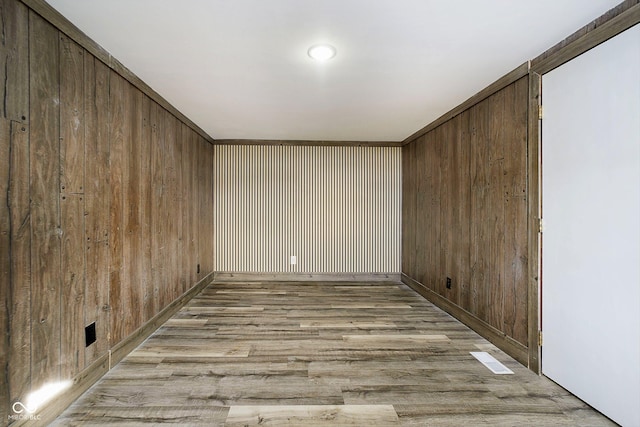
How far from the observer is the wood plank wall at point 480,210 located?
2.37 m

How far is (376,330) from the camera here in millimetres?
2939

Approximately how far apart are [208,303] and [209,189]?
6.02 feet

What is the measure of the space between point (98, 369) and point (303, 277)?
3.14 meters

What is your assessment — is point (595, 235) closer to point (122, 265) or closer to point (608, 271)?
point (608, 271)

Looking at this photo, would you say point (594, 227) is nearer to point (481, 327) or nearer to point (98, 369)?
point (481, 327)

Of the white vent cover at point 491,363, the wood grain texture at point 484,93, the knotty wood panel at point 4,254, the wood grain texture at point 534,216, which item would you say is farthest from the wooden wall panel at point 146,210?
the wood grain texture at point 534,216

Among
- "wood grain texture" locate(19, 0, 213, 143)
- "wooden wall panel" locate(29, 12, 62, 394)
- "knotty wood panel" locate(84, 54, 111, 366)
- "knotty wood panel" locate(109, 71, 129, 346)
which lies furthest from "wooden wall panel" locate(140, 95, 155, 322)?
"wooden wall panel" locate(29, 12, 62, 394)

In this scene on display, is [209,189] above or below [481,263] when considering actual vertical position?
above

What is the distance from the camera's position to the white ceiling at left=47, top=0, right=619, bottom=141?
162 centimetres

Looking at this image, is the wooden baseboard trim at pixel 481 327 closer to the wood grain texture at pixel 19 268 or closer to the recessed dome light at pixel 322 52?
the recessed dome light at pixel 322 52

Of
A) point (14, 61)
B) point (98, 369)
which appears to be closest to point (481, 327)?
point (98, 369)

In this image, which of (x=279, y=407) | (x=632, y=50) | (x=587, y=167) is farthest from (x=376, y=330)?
(x=632, y=50)

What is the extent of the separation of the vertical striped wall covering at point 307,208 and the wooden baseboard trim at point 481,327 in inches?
47.7

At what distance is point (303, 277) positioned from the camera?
493 centimetres
